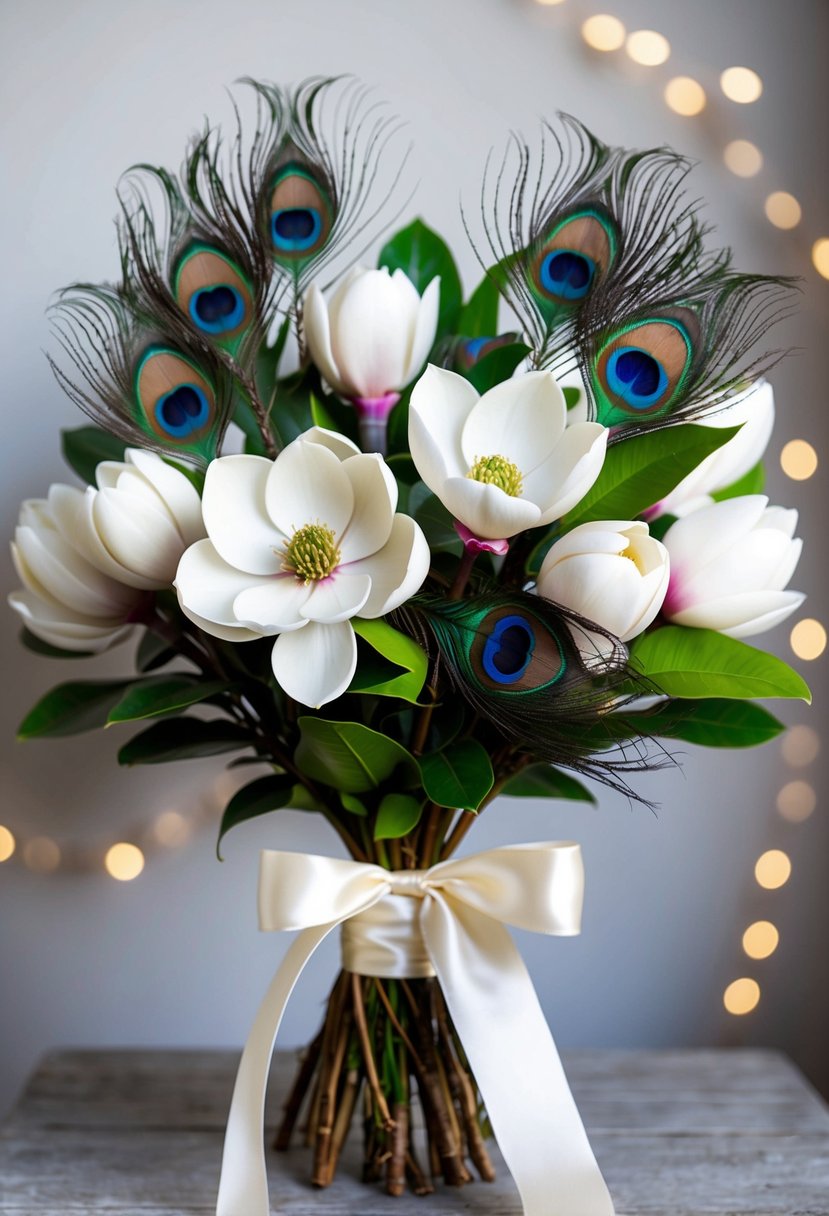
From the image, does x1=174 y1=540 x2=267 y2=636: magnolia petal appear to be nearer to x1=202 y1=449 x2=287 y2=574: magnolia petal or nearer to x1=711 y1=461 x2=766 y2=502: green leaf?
x1=202 y1=449 x2=287 y2=574: magnolia petal

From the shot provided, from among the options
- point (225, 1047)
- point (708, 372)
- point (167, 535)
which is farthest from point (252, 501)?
point (225, 1047)

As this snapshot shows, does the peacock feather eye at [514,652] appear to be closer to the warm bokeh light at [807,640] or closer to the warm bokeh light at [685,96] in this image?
the warm bokeh light at [807,640]

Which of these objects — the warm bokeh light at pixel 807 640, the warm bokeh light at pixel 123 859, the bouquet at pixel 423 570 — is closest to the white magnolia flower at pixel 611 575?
the bouquet at pixel 423 570

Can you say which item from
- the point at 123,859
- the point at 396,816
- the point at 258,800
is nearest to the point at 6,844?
the point at 123,859

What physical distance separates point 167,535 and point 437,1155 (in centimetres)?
47

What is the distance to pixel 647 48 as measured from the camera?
0.97 m

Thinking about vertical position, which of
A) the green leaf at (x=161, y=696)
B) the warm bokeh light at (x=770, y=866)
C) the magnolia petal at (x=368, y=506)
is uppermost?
→ the magnolia petal at (x=368, y=506)

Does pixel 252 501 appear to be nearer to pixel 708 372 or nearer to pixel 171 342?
pixel 171 342

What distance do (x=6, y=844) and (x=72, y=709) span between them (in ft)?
0.87

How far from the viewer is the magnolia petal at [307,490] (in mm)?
619

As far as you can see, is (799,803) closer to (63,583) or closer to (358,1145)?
(358,1145)

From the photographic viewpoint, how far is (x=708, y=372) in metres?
0.62

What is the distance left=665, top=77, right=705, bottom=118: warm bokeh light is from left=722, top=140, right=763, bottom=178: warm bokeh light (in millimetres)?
46

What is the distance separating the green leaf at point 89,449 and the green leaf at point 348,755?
0.29 metres
